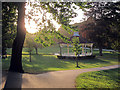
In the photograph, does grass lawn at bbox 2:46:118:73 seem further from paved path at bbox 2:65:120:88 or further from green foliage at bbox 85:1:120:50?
green foliage at bbox 85:1:120:50

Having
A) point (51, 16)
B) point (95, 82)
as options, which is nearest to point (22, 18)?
point (51, 16)

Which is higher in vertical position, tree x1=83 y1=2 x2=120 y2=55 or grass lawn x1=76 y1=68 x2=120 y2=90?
tree x1=83 y1=2 x2=120 y2=55

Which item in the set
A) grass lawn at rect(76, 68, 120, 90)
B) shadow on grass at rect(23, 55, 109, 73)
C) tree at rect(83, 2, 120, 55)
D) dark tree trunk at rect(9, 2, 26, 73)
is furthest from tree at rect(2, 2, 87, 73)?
tree at rect(83, 2, 120, 55)

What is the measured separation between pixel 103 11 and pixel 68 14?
28.6 metres

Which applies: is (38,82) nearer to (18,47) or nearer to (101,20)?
(18,47)

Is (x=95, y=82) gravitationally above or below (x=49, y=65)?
above

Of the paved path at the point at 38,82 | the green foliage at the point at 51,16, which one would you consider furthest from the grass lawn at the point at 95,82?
the green foliage at the point at 51,16

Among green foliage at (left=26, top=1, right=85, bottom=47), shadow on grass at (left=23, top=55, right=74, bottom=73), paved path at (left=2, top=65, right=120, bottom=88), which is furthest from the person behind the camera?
shadow on grass at (left=23, top=55, right=74, bottom=73)

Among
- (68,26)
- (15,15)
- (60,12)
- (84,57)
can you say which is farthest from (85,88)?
(84,57)

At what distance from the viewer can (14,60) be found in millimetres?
11977

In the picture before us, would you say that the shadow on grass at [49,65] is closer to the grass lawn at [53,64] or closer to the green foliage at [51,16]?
the grass lawn at [53,64]

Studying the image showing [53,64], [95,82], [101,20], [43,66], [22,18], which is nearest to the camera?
[95,82]

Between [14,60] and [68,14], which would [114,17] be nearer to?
[68,14]

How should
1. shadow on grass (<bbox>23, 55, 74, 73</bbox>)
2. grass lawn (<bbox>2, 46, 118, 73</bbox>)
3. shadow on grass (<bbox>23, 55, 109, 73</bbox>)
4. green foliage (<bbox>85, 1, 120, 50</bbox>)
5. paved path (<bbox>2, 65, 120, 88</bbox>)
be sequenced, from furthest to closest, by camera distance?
green foliage (<bbox>85, 1, 120, 50</bbox>) < grass lawn (<bbox>2, 46, 118, 73</bbox>) < shadow on grass (<bbox>23, 55, 109, 73</bbox>) < shadow on grass (<bbox>23, 55, 74, 73</bbox>) < paved path (<bbox>2, 65, 120, 88</bbox>)
